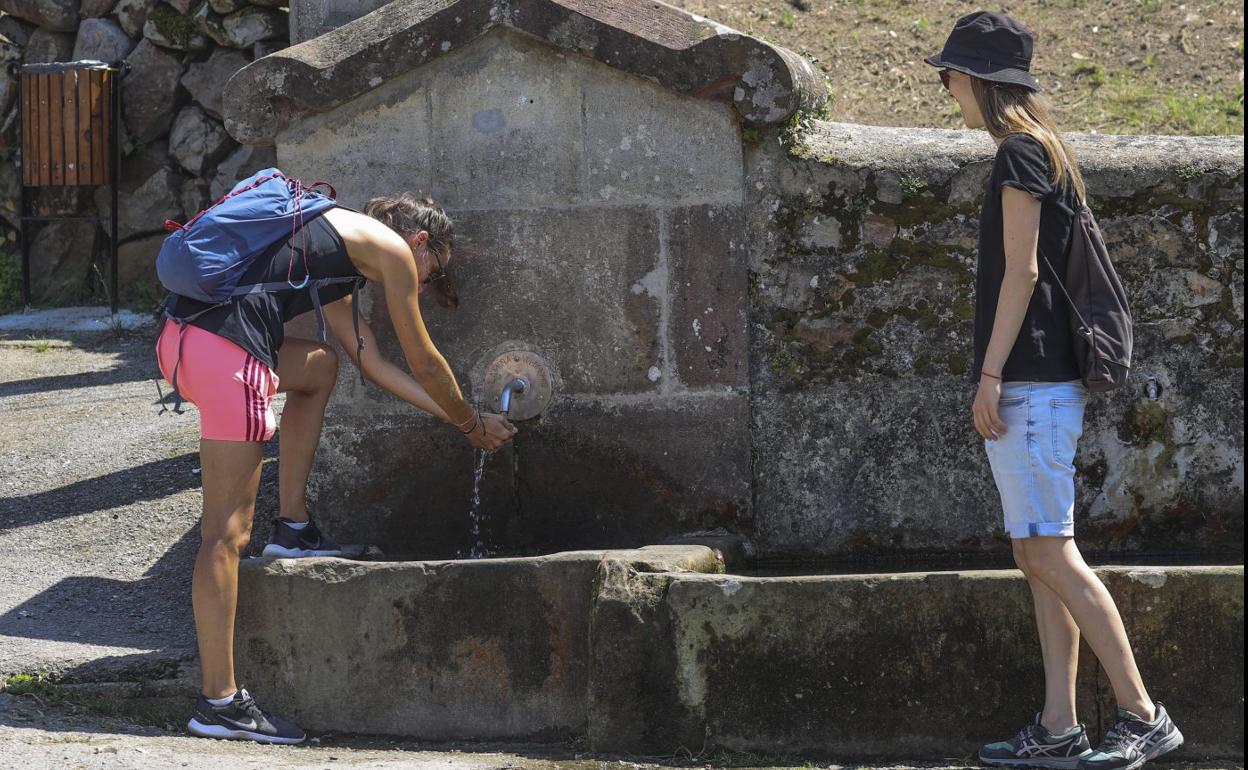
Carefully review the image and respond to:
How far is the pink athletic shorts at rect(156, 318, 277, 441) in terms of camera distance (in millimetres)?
3314

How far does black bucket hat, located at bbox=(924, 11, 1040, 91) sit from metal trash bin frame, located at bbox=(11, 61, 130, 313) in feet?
23.2

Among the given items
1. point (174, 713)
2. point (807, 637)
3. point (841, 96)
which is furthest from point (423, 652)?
point (841, 96)

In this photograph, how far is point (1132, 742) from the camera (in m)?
2.95

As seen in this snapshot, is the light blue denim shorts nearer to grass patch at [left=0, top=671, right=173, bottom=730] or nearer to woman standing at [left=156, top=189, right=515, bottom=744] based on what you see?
woman standing at [left=156, top=189, right=515, bottom=744]

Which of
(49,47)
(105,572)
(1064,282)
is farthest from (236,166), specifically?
(1064,282)

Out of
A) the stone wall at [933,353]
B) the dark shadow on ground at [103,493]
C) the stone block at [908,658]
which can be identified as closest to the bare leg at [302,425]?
the stone block at [908,658]

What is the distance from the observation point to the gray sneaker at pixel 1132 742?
9.64ft

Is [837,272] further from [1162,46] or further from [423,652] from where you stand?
[1162,46]

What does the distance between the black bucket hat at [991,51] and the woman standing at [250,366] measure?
135cm

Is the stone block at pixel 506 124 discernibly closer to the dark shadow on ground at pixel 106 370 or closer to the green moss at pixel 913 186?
the green moss at pixel 913 186

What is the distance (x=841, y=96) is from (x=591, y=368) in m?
5.63

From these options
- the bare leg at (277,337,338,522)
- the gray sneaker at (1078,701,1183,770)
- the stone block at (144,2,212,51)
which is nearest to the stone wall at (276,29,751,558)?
the bare leg at (277,337,338,522)

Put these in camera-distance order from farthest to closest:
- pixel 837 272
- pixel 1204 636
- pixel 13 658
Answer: pixel 837 272
pixel 13 658
pixel 1204 636

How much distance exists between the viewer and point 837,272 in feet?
13.3
